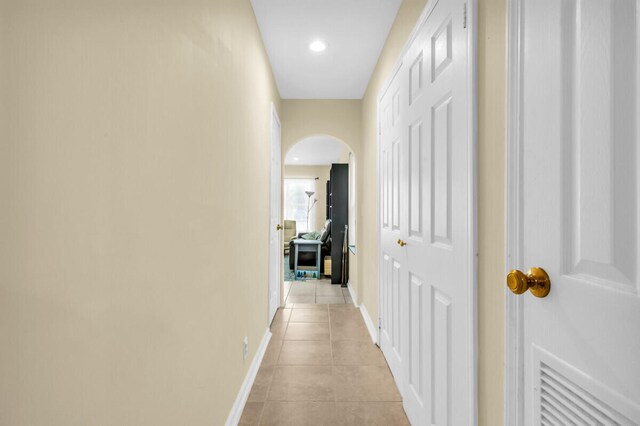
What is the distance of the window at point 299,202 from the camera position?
9.06 metres

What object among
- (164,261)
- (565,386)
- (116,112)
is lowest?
(565,386)

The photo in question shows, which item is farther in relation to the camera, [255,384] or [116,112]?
[255,384]

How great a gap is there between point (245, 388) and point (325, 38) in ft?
8.47

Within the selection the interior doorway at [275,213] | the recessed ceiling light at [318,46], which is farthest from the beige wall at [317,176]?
the recessed ceiling light at [318,46]

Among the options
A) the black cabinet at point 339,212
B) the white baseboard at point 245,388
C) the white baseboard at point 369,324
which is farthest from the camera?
the black cabinet at point 339,212

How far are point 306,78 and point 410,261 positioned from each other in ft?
7.71

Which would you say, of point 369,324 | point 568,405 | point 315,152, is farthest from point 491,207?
point 315,152

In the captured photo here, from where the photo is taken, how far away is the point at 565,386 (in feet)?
2.31

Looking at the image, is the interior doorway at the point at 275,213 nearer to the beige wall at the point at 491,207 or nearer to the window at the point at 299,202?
the beige wall at the point at 491,207

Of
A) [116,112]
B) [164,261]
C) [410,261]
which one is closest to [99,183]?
[116,112]

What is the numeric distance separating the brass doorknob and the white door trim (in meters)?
0.07

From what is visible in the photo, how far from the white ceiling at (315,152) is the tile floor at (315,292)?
2.35 metres

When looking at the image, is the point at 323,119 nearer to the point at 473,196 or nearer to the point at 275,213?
the point at 275,213

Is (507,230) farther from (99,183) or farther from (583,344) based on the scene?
(99,183)
